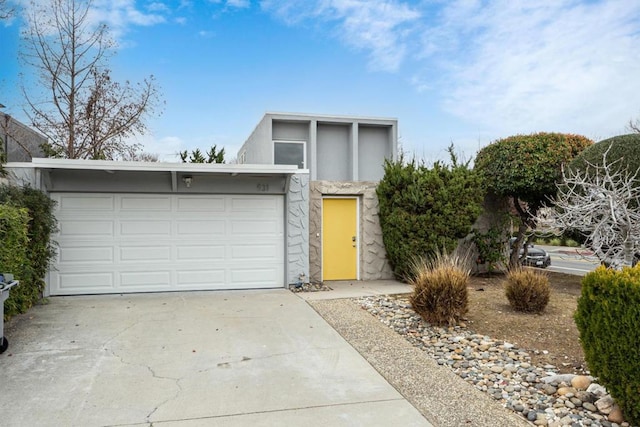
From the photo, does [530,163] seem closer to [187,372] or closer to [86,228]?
[187,372]

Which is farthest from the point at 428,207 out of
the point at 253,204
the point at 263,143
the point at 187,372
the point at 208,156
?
the point at 208,156

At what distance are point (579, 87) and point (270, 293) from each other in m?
9.53

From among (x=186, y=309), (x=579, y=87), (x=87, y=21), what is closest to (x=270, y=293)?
(x=186, y=309)

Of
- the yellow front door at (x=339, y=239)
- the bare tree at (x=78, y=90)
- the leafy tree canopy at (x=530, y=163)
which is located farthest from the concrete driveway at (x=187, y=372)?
the bare tree at (x=78, y=90)

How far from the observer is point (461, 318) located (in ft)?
20.8

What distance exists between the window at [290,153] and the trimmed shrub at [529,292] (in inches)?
313

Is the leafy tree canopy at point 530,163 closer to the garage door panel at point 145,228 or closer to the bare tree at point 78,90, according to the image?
the garage door panel at point 145,228

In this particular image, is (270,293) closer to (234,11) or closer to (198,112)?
(234,11)

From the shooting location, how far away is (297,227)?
9.48 metres

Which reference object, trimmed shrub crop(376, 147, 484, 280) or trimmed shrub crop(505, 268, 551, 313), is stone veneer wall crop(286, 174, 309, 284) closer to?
trimmed shrub crop(376, 147, 484, 280)

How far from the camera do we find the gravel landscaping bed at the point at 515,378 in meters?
3.54

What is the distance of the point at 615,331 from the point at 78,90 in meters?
17.8

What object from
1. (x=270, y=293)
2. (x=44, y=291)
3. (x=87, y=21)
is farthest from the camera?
(x=87, y=21)

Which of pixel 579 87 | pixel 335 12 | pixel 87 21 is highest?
pixel 87 21
